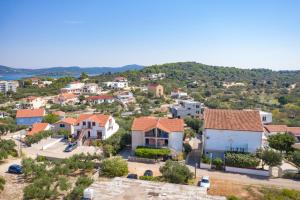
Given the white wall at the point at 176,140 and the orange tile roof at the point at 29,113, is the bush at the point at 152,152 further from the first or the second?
the orange tile roof at the point at 29,113

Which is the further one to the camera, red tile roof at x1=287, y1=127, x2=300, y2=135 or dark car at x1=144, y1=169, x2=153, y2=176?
red tile roof at x1=287, y1=127, x2=300, y2=135

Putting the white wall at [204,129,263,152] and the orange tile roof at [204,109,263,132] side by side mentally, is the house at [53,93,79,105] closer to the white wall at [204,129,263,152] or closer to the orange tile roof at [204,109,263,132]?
the orange tile roof at [204,109,263,132]

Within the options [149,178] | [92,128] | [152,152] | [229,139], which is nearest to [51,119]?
[92,128]

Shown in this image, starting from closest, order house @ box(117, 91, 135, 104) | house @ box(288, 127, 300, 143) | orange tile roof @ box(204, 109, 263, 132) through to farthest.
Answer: orange tile roof @ box(204, 109, 263, 132), house @ box(288, 127, 300, 143), house @ box(117, 91, 135, 104)

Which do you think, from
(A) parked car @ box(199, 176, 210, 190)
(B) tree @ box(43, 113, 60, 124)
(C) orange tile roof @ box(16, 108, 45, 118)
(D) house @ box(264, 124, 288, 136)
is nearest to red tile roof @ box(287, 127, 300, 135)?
(D) house @ box(264, 124, 288, 136)

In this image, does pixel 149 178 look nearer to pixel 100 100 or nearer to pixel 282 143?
pixel 282 143

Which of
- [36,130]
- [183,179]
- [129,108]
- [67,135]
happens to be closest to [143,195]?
[183,179]
